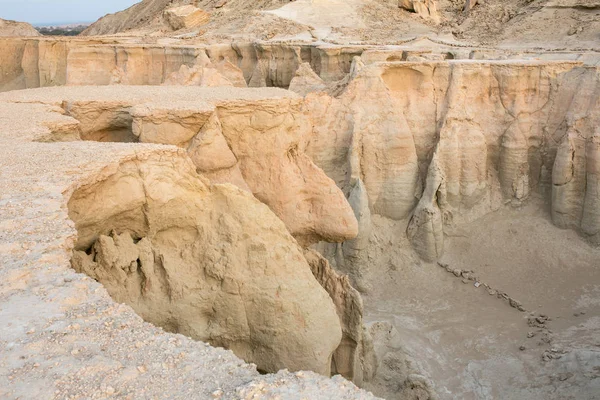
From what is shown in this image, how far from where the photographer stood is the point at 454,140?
15109 mm

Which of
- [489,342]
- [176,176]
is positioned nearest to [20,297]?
[176,176]

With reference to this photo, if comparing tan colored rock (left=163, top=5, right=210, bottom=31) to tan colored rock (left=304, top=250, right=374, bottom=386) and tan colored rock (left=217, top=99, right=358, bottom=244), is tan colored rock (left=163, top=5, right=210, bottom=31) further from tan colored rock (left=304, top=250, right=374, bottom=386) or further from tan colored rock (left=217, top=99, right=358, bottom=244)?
tan colored rock (left=304, top=250, right=374, bottom=386)

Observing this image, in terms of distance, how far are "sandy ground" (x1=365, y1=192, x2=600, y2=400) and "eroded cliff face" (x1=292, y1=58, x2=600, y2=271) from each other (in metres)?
0.55

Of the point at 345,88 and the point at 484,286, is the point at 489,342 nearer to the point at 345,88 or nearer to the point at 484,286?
the point at 484,286

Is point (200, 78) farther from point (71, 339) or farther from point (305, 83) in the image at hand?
point (71, 339)

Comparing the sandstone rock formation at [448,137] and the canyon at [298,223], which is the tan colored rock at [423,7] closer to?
the canyon at [298,223]

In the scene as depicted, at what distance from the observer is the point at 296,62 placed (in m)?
20.6

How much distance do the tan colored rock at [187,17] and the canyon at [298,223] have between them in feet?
22.6

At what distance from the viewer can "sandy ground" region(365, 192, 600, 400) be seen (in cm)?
1080

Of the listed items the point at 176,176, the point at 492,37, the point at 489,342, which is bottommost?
the point at 489,342

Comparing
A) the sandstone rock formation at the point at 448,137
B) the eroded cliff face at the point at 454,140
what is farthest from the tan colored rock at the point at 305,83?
the sandstone rock formation at the point at 448,137

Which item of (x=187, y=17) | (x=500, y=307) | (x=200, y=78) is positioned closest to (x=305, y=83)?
(x=200, y=78)

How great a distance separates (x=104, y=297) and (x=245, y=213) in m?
3.23

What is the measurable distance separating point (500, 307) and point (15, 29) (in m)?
31.7
